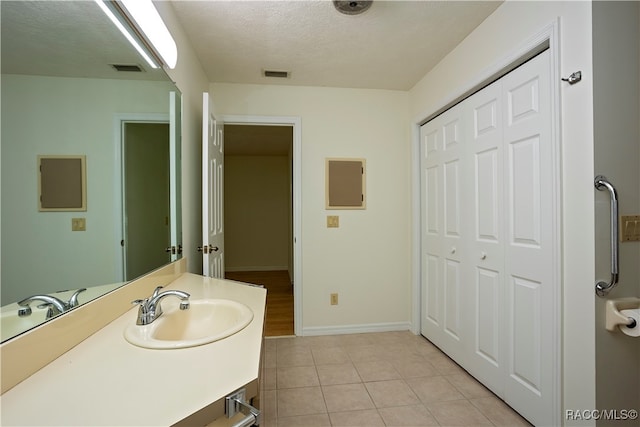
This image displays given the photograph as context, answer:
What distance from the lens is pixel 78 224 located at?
0.88 meters

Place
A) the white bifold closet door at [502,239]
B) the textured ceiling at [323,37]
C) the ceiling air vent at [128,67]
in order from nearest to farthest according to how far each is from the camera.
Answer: the ceiling air vent at [128,67] → the white bifold closet door at [502,239] → the textured ceiling at [323,37]

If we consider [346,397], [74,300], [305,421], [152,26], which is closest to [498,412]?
[346,397]

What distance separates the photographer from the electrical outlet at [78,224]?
0.85m

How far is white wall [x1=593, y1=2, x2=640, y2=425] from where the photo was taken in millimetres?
1158

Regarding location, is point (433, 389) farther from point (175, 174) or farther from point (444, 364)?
point (175, 174)

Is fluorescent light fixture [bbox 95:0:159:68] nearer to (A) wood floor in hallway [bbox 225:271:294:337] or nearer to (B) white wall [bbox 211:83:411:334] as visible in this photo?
(B) white wall [bbox 211:83:411:334]

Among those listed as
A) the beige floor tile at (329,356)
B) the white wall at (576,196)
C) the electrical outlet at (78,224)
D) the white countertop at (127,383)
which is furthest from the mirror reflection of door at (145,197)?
the white wall at (576,196)

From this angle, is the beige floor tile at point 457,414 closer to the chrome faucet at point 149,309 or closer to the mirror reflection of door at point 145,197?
the chrome faucet at point 149,309

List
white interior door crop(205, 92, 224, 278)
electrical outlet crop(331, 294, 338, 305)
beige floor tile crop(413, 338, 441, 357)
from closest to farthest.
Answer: white interior door crop(205, 92, 224, 278), beige floor tile crop(413, 338, 441, 357), electrical outlet crop(331, 294, 338, 305)

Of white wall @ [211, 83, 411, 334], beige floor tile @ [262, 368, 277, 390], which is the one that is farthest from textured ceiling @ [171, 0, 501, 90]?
beige floor tile @ [262, 368, 277, 390]

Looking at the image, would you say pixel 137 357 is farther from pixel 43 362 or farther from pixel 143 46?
pixel 143 46

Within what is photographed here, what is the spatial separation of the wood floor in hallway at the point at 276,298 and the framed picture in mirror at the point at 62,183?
7.22ft

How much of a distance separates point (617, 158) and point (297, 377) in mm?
2095

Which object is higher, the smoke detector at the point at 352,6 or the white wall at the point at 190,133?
the smoke detector at the point at 352,6
